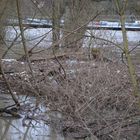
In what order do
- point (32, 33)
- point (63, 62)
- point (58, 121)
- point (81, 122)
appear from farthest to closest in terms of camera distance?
point (32, 33) < point (63, 62) < point (58, 121) < point (81, 122)

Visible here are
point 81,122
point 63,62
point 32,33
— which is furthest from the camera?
point 32,33

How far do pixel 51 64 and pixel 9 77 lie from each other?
146cm

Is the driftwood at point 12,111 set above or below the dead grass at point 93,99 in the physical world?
below

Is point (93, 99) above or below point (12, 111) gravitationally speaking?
above

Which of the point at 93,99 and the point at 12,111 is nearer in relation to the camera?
the point at 93,99

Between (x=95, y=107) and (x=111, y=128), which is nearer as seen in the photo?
(x=111, y=128)

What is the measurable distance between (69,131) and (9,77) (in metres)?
4.86

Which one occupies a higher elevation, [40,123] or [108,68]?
[108,68]

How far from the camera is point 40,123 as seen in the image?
10250mm

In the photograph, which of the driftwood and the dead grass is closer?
the dead grass

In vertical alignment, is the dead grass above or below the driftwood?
above

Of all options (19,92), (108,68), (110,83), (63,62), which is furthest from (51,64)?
(110,83)

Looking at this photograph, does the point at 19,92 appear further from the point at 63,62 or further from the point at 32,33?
the point at 32,33

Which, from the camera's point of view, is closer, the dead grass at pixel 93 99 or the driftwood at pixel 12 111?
the dead grass at pixel 93 99
